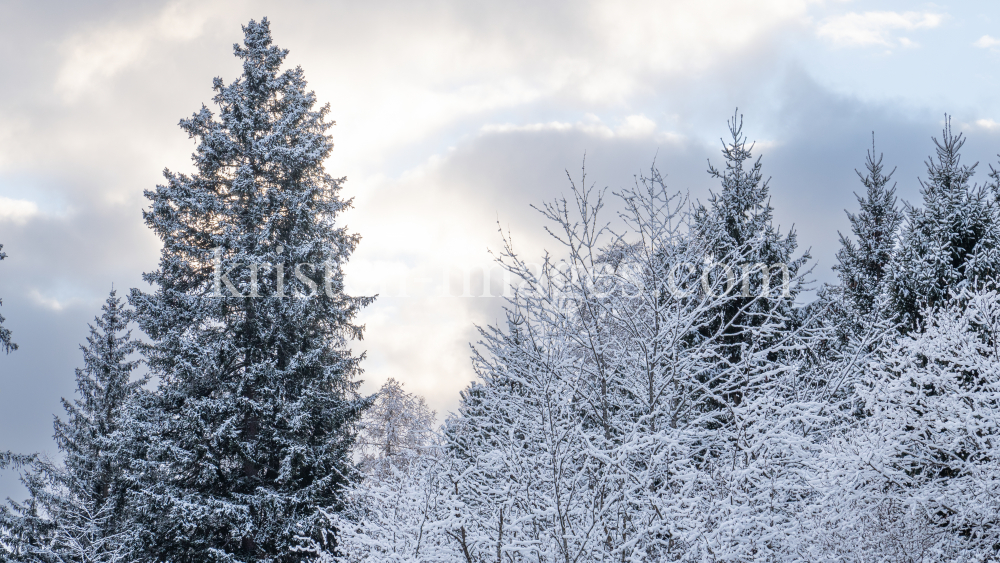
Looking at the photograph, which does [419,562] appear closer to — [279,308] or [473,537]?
[473,537]

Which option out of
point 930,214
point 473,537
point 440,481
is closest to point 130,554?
A: point 440,481

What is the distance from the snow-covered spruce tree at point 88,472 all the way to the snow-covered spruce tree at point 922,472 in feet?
45.4

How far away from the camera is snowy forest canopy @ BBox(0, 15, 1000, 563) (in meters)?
5.54

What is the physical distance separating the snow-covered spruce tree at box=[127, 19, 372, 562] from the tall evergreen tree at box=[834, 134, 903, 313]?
1312cm

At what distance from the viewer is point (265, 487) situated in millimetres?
13641

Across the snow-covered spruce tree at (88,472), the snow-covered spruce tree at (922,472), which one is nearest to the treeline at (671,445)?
the snow-covered spruce tree at (922,472)

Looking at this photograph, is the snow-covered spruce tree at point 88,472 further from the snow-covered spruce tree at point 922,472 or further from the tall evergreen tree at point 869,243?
the tall evergreen tree at point 869,243

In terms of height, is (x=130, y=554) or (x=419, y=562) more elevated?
(x=419, y=562)

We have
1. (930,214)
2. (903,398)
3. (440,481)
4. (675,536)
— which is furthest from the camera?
(930,214)

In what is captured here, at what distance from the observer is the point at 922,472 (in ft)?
27.9

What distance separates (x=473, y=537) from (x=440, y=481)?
131 cm

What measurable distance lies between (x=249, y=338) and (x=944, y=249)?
1552 centimetres

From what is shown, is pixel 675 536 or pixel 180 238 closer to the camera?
pixel 675 536

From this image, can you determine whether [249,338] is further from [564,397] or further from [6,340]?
[564,397]
